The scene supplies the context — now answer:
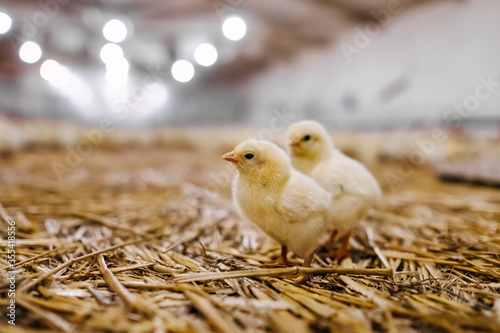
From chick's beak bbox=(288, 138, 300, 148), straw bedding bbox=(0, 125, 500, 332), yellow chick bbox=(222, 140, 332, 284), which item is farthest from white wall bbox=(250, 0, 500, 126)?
yellow chick bbox=(222, 140, 332, 284)

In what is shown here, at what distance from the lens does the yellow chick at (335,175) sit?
1544 millimetres

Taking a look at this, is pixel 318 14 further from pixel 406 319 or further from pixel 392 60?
pixel 406 319

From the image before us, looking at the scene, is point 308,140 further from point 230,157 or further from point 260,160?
point 230,157

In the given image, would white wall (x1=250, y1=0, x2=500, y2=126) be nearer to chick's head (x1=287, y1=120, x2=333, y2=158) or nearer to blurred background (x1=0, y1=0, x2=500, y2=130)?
blurred background (x1=0, y1=0, x2=500, y2=130)

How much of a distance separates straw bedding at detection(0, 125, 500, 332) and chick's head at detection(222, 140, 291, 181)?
0.41 meters

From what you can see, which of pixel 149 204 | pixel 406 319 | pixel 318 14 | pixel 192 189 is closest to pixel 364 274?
pixel 406 319

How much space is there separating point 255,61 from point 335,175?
6035 mm

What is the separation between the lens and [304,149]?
1694mm

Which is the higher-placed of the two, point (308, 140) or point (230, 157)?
point (308, 140)

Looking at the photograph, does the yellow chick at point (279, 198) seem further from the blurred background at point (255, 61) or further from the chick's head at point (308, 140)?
the blurred background at point (255, 61)

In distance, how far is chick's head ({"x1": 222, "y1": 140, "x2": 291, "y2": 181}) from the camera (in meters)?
1.36

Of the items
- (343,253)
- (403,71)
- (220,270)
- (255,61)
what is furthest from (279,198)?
(255,61)

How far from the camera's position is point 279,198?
132 centimetres

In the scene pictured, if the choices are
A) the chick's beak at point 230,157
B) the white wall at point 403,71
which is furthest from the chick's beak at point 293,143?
the white wall at point 403,71
